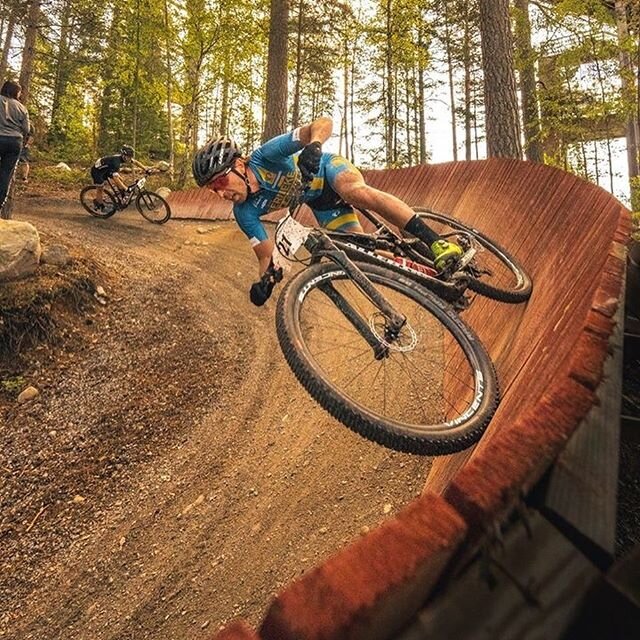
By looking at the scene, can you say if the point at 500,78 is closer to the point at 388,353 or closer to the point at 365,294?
the point at 365,294

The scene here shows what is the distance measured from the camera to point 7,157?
827 centimetres

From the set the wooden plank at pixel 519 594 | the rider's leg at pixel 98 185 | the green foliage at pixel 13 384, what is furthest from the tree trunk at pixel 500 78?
the wooden plank at pixel 519 594

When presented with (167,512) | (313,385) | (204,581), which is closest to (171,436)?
(167,512)

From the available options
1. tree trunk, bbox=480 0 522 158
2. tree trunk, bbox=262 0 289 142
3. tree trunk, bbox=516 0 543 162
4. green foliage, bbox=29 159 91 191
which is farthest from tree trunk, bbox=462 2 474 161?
green foliage, bbox=29 159 91 191

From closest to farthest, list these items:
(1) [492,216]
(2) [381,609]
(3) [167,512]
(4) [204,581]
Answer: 1. (2) [381,609]
2. (4) [204,581]
3. (3) [167,512]
4. (1) [492,216]

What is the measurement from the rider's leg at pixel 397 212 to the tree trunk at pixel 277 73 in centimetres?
1003

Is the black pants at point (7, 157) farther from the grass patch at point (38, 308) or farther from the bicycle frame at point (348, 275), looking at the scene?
the bicycle frame at point (348, 275)

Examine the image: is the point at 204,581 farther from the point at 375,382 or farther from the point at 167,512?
the point at 375,382

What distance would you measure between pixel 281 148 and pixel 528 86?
16567 millimetres

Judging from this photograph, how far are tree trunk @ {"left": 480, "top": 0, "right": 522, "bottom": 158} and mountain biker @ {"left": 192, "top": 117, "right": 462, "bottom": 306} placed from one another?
5.79m

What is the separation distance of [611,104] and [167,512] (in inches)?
550

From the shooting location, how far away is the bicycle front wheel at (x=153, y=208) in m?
12.6

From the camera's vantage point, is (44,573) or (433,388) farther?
(433,388)

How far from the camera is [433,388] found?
5.15 metres
